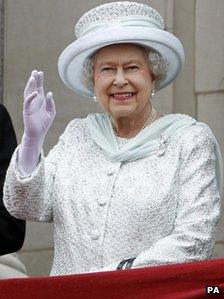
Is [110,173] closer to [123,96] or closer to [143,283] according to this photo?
[123,96]

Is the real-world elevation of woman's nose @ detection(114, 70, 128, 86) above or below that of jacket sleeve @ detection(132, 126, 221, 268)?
above

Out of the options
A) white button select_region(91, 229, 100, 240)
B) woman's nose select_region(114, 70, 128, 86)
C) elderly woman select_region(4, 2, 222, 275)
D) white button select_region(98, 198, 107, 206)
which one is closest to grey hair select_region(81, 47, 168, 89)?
elderly woman select_region(4, 2, 222, 275)

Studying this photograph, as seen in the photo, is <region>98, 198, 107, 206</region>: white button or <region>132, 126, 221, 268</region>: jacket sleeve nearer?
<region>132, 126, 221, 268</region>: jacket sleeve

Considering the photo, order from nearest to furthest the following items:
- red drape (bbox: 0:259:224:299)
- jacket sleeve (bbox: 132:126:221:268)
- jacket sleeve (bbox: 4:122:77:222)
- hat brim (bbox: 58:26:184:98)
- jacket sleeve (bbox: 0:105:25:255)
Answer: red drape (bbox: 0:259:224:299) < jacket sleeve (bbox: 132:126:221:268) < jacket sleeve (bbox: 4:122:77:222) < hat brim (bbox: 58:26:184:98) < jacket sleeve (bbox: 0:105:25:255)

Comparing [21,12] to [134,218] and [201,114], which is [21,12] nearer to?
[201,114]

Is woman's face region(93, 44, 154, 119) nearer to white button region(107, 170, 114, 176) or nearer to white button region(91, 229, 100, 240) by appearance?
white button region(107, 170, 114, 176)

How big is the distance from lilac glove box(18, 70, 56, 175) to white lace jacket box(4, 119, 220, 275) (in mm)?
41

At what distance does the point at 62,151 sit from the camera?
5117 millimetres

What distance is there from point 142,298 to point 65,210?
609mm

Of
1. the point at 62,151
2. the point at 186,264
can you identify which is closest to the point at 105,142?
the point at 62,151

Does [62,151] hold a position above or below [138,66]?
below

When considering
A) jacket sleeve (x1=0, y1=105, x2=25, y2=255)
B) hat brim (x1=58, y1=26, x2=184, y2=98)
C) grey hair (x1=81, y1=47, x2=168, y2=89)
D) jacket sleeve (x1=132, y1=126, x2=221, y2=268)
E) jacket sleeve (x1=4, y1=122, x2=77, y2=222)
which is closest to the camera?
jacket sleeve (x1=132, y1=126, x2=221, y2=268)

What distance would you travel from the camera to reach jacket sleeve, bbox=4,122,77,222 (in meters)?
4.87

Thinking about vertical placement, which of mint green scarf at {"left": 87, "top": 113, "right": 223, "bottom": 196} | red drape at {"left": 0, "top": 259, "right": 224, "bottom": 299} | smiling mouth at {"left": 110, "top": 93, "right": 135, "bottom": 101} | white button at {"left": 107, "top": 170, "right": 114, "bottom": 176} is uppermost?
smiling mouth at {"left": 110, "top": 93, "right": 135, "bottom": 101}
